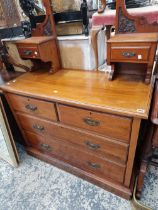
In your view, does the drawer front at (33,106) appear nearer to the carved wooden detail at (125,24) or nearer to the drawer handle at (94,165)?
the drawer handle at (94,165)

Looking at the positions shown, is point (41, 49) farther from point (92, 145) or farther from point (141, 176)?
point (141, 176)

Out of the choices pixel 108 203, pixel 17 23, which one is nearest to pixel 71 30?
pixel 17 23

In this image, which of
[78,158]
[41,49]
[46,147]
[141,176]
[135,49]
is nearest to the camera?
[135,49]

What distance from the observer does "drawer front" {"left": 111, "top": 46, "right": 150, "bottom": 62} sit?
89 cm

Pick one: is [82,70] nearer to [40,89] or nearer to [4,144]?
[40,89]

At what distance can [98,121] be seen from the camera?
0.92 meters

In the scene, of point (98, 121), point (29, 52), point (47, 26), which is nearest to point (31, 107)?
point (29, 52)

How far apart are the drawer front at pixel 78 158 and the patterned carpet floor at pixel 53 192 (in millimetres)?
154

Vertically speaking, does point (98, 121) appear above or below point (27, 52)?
below

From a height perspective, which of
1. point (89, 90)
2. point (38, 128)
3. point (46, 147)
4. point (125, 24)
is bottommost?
point (46, 147)

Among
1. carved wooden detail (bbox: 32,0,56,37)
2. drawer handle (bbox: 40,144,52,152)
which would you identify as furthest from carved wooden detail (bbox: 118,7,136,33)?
drawer handle (bbox: 40,144,52,152)

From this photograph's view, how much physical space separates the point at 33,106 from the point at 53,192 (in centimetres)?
74

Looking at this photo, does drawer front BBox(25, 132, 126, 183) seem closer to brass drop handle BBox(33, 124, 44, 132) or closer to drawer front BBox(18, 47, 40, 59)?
brass drop handle BBox(33, 124, 44, 132)

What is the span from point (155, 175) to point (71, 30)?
1384mm
